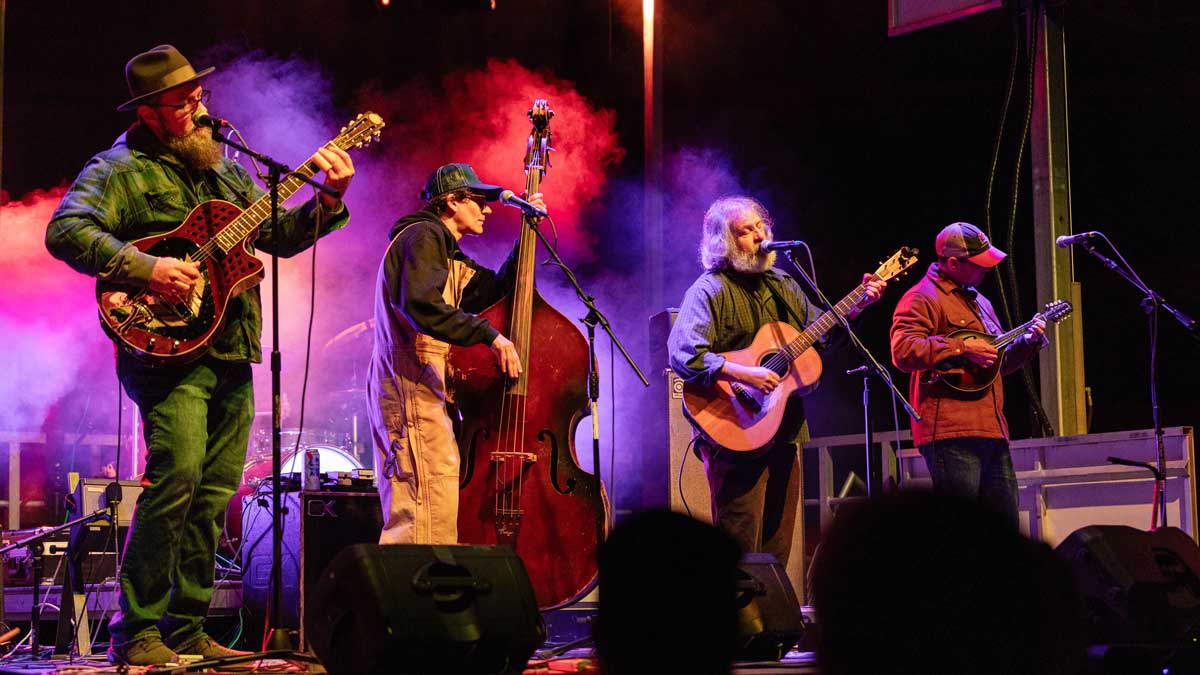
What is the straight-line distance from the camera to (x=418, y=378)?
5.04 m

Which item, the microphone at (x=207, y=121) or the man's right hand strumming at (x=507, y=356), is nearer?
the microphone at (x=207, y=121)

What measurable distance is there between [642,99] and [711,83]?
0.60 meters

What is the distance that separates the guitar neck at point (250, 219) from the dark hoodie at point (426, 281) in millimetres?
559

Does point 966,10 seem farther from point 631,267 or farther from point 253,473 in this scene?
point 253,473

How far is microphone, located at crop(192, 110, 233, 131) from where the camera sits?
4465 mm

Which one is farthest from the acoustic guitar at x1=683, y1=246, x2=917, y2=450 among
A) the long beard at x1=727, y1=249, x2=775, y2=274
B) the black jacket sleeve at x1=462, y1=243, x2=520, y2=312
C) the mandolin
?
the black jacket sleeve at x1=462, y1=243, x2=520, y2=312

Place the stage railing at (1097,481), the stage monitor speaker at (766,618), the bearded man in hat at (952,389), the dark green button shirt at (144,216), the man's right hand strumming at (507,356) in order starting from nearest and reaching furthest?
the dark green button shirt at (144,216) → the stage monitor speaker at (766,618) → the man's right hand strumming at (507,356) → the bearded man in hat at (952,389) → the stage railing at (1097,481)

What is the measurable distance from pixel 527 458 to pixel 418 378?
0.65m

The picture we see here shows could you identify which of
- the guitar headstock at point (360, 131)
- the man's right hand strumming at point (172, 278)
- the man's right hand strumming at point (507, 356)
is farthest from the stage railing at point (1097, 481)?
the man's right hand strumming at point (172, 278)

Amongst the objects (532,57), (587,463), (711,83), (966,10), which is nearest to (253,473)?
(587,463)

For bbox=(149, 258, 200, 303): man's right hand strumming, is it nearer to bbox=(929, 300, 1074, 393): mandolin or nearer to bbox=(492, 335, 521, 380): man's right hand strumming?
bbox=(492, 335, 521, 380): man's right hand strumming

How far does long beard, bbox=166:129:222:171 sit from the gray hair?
2.58 meters

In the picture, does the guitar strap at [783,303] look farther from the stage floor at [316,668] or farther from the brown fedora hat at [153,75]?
the brown fedora hat at [153,75]

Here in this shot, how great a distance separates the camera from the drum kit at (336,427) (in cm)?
873
